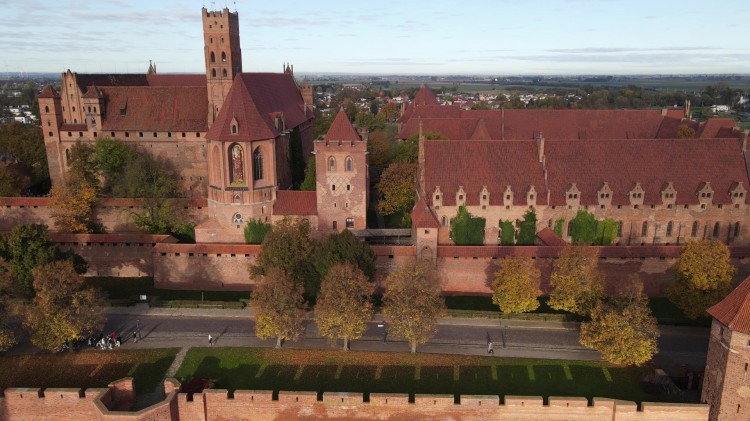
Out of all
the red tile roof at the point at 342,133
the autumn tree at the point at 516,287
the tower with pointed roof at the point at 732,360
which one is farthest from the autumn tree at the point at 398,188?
the tower with pointed roof at the point at 732,360

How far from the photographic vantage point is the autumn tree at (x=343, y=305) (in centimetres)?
3594

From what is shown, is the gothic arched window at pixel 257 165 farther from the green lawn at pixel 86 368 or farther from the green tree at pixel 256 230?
the green lawn at pixel 86 368

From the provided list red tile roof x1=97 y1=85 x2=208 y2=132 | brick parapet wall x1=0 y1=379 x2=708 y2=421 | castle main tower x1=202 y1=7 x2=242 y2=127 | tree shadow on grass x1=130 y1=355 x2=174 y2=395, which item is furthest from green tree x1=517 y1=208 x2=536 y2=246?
red tile roof x1=97 y1=85 x2=208 y2=132

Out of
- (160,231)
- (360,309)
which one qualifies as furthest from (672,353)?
(160,231)

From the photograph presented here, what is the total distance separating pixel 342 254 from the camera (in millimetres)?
41344

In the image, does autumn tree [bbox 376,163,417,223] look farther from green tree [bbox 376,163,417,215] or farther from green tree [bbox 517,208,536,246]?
green tree [bbox 517,208,536,246]

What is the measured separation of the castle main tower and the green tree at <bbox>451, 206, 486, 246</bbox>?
102 feet

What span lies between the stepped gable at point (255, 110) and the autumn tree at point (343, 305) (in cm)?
2106

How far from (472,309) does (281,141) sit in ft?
94.1

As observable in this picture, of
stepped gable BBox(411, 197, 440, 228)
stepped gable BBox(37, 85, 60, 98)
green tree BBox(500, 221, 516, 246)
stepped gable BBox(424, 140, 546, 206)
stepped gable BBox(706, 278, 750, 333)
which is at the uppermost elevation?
stepped gable BBox(37, 85, 60, 98)

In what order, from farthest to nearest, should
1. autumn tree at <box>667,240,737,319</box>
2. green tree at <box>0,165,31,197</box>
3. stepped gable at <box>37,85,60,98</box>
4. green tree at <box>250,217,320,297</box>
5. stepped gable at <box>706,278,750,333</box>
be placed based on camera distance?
stepped gable at <box>37,85,60,98</box>, green tree at <box>0,165,31,197</box>, green tree at <box>250,217,320,297</box>, autumn tree at <box>667,240,737,319</box>, stepped gable at <box>706,278,750,333</box>

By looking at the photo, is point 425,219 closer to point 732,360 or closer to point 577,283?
point 577,283

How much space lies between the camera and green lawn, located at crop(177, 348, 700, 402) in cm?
3341

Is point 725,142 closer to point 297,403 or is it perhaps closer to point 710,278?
point 710,278
